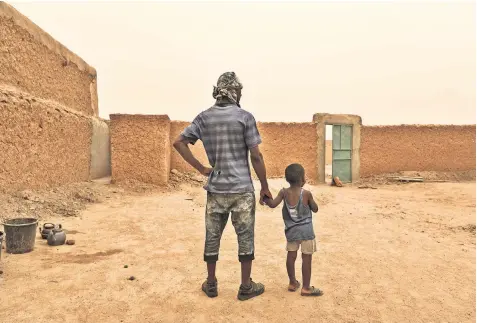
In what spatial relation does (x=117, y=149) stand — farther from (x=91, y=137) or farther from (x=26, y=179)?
(x=26, y=179)

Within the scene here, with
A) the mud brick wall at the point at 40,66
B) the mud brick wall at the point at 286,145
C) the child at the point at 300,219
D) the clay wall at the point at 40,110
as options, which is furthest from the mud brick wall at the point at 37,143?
the mud brick wall at the point at 286,145

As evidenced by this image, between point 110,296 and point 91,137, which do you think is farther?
point 91,137

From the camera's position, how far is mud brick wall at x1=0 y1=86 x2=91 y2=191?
17.5 feet

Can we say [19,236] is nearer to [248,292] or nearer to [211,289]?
[211,289]

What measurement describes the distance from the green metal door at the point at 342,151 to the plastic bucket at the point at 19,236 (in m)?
10.1

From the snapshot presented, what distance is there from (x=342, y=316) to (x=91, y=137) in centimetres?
823

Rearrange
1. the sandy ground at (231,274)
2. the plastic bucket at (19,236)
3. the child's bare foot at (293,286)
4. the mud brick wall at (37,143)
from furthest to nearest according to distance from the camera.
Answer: the mud brick wall at (37,143) < the plastic bucket at (19,236) < the child's bare foot at (293,286) < the sandy ground at (231,274)

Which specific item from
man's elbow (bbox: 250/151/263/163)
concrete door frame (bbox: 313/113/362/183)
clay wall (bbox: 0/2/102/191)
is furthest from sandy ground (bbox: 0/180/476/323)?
concrete door frame (bbox: 313/113/362/183)

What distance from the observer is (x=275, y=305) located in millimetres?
2496

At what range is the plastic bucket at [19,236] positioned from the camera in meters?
3.55

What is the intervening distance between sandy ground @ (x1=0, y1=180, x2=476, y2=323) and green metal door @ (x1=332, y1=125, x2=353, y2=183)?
20.0ft

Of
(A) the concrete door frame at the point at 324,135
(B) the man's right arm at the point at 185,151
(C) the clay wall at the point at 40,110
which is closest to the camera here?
(B) the man's right arm at the point at 185,151

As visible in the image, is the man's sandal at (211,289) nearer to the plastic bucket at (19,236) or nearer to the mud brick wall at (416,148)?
the plastic bucket at (19,236)

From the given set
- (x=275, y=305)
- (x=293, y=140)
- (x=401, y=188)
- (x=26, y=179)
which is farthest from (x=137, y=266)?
(x=401, y=188)
